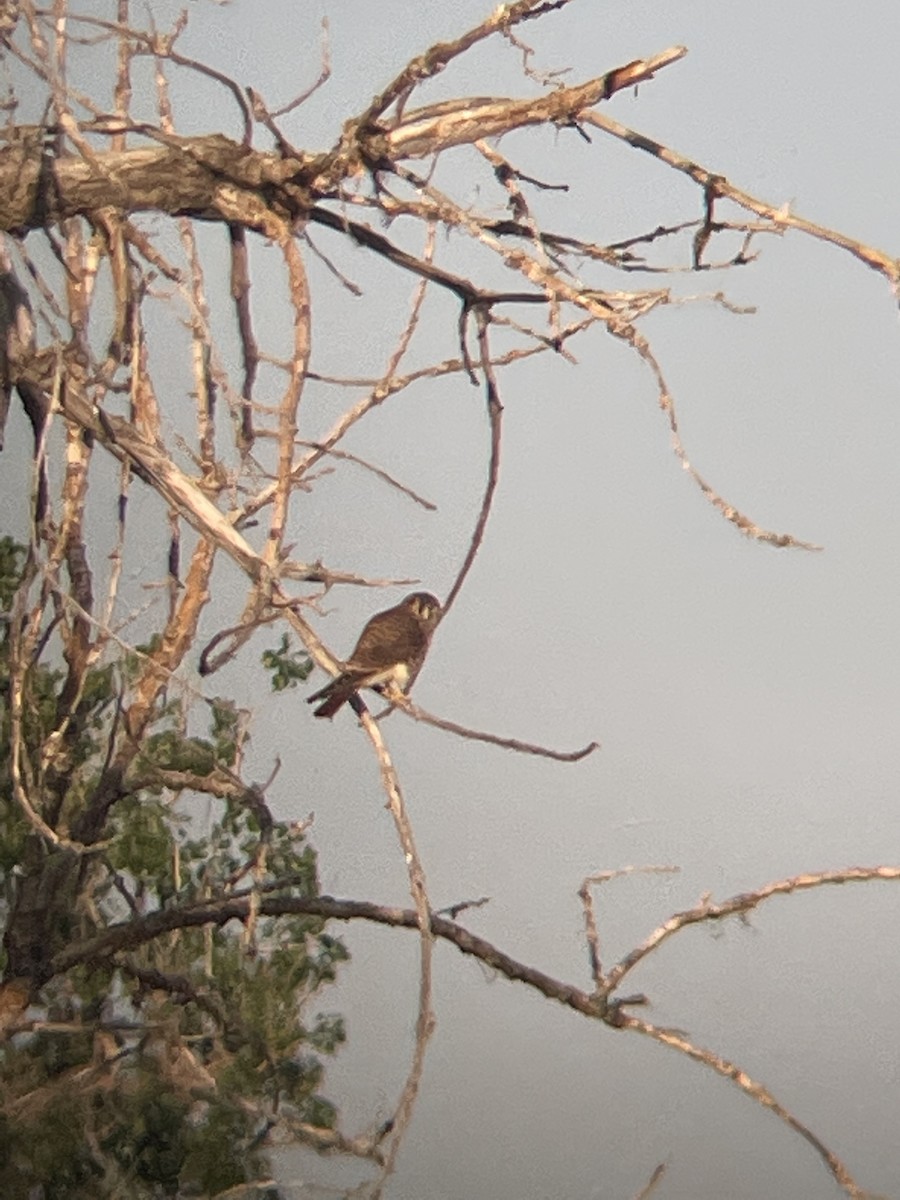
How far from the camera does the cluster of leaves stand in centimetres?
163

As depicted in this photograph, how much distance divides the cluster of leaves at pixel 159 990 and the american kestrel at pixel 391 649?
165mm

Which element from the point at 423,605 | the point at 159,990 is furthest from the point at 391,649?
the point at 159,990

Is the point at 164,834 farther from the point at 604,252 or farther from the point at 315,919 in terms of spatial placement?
the point at 604,252

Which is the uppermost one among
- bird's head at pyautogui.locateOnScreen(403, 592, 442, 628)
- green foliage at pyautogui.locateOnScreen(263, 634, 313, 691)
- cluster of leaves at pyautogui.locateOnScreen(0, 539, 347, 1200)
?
bird's head at pyautogui.locateOnScreen(403, 592, 442, 628)

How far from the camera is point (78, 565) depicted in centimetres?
171

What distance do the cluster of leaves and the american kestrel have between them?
0.54 feet

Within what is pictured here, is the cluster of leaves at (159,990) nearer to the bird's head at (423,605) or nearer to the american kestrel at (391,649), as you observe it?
the american kestrel at (391,649)

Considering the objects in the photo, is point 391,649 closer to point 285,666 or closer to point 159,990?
point 285,666

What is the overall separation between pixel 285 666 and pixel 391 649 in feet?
0.58

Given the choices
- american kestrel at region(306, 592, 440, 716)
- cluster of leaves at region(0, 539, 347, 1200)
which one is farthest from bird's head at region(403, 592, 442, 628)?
cluster of leaves at region(0, 539, 347, 1200)

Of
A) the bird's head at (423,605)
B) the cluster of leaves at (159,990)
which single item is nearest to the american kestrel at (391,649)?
the bird's head at (423,605)

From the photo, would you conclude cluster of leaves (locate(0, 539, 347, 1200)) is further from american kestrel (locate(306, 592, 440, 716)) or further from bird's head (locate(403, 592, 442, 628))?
bird's head (locate(403, 592, 442, 628))

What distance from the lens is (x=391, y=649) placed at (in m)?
1.82

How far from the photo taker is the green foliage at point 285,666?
192cm
